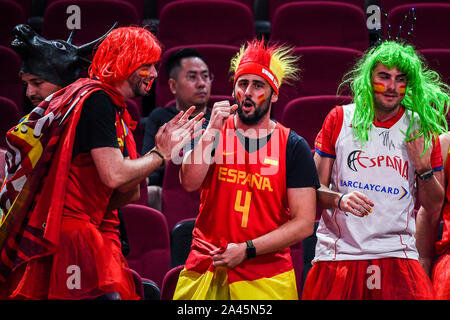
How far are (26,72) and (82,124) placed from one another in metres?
0.43

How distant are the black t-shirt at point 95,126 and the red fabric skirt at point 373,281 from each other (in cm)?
95

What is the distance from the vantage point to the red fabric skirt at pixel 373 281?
2389 millimetres

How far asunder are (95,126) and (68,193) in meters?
0.24

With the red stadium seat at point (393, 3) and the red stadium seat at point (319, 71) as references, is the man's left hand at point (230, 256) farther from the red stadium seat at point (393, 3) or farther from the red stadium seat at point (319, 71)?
the red stadium seat at point (393, 3)

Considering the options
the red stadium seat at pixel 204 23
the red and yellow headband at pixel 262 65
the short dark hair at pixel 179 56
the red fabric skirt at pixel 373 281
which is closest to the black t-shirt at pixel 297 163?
the red and yellow headband at pixel 262 65

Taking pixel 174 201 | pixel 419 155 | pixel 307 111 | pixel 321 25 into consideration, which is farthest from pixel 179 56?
pixel 419 155

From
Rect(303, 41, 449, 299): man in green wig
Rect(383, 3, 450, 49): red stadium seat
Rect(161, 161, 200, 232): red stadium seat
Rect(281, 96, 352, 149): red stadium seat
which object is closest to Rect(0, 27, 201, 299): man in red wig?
Rect(303, 41, 449, 299): man in green wig

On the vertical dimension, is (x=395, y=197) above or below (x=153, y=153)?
below

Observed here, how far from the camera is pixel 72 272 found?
2.07 m

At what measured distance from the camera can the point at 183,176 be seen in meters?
2.31

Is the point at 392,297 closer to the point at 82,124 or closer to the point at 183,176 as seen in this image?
the point at 183,176

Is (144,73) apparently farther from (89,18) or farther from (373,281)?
(89,18)

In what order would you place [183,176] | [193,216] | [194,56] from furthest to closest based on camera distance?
1. [194,56]
2. [193,216]
3. [183,176]

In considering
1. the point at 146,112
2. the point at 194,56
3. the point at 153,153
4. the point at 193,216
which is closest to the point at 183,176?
the point at 153,153
